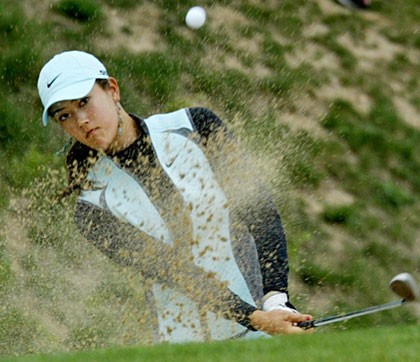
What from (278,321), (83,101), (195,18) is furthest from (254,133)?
(278,321)

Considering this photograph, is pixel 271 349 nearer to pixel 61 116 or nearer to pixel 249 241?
pixel 249 241

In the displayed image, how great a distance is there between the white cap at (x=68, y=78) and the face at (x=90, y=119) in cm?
4

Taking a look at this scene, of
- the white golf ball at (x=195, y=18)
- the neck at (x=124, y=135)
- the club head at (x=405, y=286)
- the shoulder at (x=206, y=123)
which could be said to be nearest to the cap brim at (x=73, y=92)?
the neck at (x=124, y=135)

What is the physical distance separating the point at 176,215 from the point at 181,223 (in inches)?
1.4

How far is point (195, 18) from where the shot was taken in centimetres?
558

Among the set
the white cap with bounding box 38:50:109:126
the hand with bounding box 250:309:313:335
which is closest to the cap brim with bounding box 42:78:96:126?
the white cap with bounding box 38:50:109:126

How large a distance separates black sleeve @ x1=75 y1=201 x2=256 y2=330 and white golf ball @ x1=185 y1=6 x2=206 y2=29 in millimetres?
2492

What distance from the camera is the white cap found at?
3117 mm

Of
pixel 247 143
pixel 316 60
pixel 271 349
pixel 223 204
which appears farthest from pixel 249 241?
pixel 316 60

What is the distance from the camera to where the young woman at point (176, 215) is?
10.6 feet

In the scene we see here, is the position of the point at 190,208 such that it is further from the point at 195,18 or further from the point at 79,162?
the point at 195,18

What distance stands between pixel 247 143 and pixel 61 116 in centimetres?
173

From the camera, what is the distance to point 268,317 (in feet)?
9.96

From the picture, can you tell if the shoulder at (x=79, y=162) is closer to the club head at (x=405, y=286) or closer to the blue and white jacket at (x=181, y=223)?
the blue and white jacket at (x=181, y=223)
